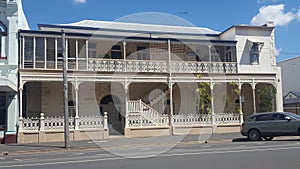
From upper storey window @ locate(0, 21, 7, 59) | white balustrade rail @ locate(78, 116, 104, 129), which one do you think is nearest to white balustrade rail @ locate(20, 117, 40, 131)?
white balustrade rail @ locate(78, 116, 104, 129)

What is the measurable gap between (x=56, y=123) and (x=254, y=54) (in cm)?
1609

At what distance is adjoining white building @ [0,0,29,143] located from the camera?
21.6 meters

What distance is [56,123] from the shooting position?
2277cm

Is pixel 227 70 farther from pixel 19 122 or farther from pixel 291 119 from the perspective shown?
pixel 19 122

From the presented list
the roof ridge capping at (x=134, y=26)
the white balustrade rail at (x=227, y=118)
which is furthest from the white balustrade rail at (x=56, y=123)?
the roof ridge capping at (x=134, y=26)

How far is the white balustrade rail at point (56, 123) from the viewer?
22077mm

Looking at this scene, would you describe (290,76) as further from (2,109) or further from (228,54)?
(2,109)

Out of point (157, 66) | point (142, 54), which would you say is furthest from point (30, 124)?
point (142, 54)

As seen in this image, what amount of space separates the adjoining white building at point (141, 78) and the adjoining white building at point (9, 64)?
51 cm

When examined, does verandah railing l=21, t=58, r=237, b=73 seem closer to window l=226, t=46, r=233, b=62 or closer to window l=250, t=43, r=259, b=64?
window l=226, t=46, r=233, b=62

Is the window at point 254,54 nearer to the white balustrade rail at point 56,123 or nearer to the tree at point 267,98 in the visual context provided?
the tree at point 267,98

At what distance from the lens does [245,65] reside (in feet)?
93.7

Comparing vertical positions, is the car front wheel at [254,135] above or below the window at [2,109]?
below

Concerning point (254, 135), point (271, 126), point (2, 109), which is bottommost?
point (254, 135)
